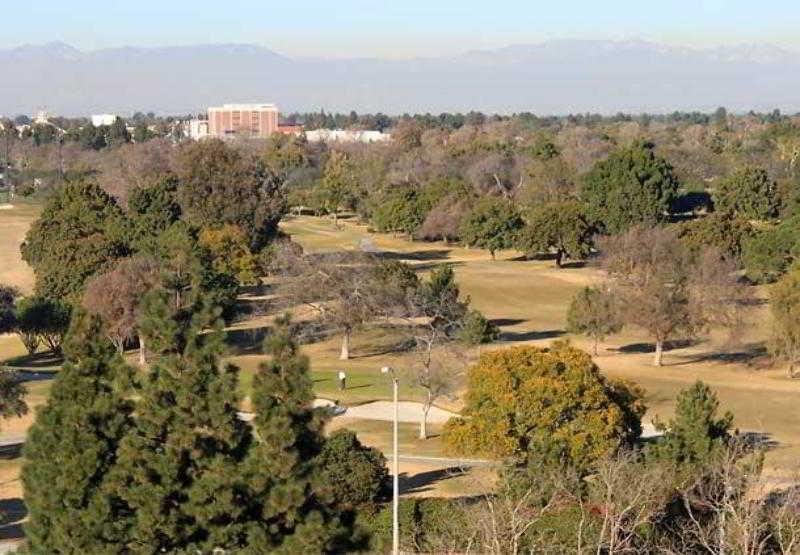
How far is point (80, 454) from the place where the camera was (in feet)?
70.9

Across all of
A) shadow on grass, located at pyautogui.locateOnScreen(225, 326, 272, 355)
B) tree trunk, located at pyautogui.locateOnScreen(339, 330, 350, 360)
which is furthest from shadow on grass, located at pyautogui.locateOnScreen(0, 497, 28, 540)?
shadow on grass, located at pyautogui.locateOnScreen(225, 326, 272, 355)

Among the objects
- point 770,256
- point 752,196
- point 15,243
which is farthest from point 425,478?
point 752,196

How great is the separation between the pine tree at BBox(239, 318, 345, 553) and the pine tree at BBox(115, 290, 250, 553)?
1.36 feet

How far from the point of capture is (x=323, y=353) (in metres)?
55.3

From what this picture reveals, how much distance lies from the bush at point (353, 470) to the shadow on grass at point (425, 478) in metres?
1.75

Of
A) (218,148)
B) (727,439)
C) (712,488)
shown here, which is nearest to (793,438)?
(727,439)

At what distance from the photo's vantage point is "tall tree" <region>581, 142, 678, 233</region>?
3524 inches

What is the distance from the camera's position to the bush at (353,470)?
29.5m

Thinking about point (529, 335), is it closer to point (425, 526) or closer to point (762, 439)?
point (762, 439)

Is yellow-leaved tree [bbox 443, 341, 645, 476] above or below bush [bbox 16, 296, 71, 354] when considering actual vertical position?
above

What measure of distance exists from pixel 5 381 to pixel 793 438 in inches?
880

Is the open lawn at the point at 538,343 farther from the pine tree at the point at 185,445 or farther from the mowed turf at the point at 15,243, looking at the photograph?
the pine tree at the point at 185,445

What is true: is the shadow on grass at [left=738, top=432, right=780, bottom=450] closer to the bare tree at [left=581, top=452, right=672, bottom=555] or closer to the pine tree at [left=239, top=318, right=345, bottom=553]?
the bare tree at [left=581, top=452, right=672, bottom=555]

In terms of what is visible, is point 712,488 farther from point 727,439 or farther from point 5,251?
point 5,251
